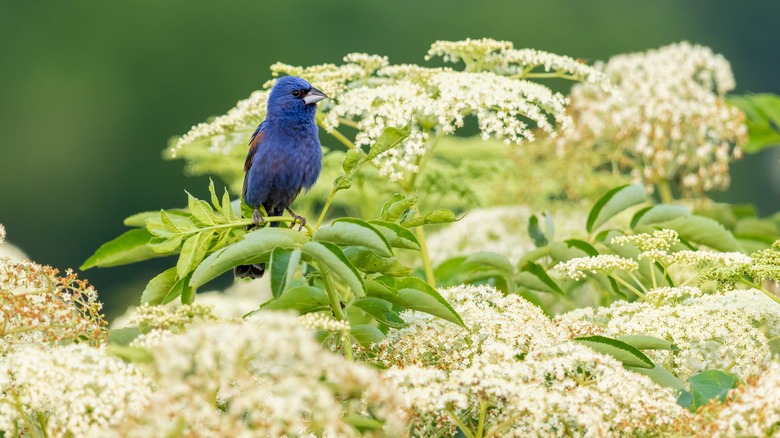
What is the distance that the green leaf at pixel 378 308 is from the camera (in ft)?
7.86

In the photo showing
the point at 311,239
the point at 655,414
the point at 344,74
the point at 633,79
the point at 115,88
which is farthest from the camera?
the point at 115,88

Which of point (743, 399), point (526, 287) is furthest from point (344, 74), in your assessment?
point (743, 399)

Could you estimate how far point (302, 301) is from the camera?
2268mm

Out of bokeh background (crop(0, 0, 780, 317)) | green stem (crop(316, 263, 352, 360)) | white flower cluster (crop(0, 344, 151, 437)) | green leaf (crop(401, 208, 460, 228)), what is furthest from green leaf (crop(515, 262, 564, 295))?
bokeh background (crop(0, 0, 780, 317))

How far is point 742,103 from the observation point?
4414 mm

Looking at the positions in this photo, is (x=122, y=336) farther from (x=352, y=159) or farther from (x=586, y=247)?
(x=586, y=247)

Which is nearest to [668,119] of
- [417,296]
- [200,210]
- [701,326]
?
[701,326]

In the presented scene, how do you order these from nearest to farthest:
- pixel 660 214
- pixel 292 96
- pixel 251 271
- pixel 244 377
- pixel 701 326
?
pixel 244 377
pixel 701 326
pixel 251 271
pixel 660 214
pixel 292 96

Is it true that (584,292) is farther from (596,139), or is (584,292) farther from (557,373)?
(557,373)

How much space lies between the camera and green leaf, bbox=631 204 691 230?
10.3 ft

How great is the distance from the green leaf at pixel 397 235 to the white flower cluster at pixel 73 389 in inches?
25.5

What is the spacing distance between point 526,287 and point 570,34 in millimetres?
18248

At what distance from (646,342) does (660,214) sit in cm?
99

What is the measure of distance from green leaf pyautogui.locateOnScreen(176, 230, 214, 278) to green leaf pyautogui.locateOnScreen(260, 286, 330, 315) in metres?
0.19
